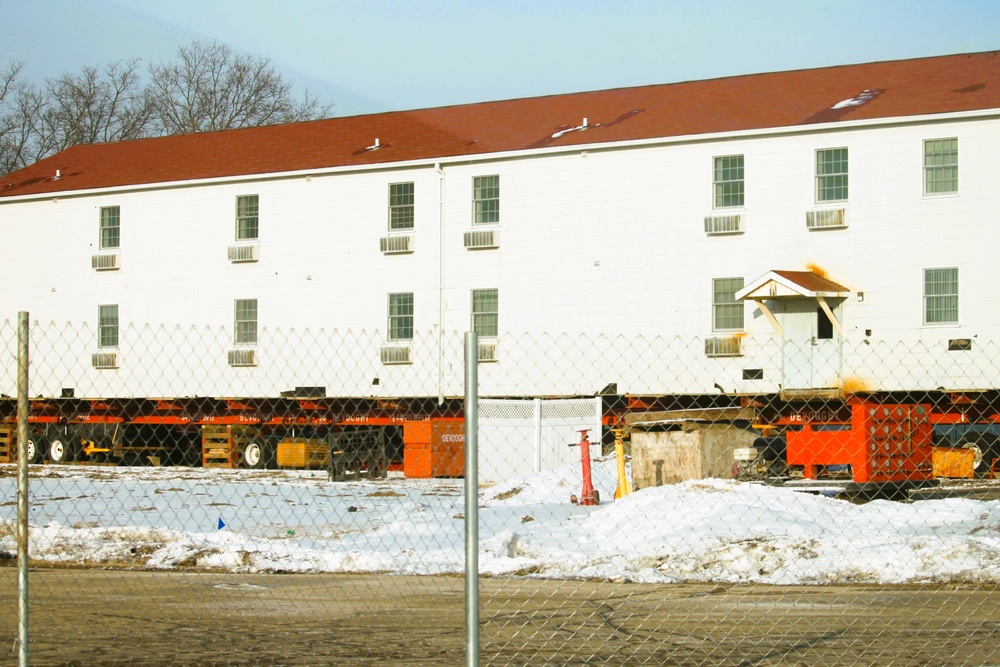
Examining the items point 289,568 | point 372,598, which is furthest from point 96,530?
point 372,598

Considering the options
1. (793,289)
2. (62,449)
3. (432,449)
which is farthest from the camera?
(62,449)

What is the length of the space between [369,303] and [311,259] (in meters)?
2.18

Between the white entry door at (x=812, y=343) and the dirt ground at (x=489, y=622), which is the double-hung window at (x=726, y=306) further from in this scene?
the dirt ground at (x=489, y=622)

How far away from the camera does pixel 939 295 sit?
98.8 ft

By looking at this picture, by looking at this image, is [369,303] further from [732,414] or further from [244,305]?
[732,414]

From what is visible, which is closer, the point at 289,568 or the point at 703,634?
the point at 703,634

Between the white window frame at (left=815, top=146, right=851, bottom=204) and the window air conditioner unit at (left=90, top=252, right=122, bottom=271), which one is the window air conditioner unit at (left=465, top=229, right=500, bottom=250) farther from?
the window air conditioner unit at (left=90, top=252, right=122, bottom=271)

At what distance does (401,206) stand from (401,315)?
293 centimetres

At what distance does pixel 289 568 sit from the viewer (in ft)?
46.4

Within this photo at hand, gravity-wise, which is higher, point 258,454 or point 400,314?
point 400,314

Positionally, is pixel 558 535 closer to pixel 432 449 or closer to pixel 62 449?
pixel 432 449

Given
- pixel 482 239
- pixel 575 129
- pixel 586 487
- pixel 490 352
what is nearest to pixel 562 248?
pixel 482 239

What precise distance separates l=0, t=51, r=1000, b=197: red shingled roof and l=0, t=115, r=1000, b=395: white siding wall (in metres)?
0.72

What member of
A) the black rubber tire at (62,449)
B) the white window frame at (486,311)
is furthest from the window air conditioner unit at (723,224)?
the black rubber tire at (62,449)
